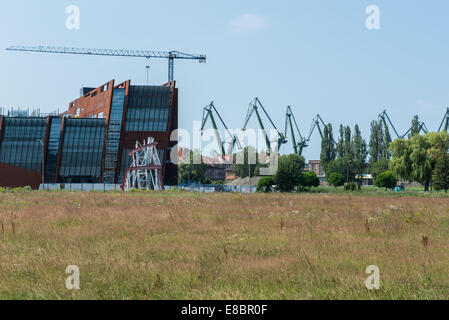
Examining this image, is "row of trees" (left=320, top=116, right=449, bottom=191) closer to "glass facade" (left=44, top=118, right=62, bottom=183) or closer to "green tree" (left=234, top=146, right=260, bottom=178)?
"green tree" (left=234, top=146, right=260, bottom=178)

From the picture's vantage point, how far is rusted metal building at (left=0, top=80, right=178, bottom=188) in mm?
90812

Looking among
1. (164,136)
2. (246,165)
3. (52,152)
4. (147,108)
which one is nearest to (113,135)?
(147,108)

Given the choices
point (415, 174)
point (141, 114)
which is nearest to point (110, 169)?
point (141, 114)

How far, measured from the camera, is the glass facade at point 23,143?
9006 centimetres

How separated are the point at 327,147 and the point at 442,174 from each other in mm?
59491

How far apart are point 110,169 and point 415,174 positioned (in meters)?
57.0

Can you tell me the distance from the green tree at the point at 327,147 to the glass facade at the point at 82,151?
60.7 meters

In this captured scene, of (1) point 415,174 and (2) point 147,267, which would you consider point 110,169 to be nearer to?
(1) point 415,174

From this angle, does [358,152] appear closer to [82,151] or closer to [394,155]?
[394,155]

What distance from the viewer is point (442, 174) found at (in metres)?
67.1

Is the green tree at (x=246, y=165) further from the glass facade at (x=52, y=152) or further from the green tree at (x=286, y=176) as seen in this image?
the glass facade at (x=52, y=152)

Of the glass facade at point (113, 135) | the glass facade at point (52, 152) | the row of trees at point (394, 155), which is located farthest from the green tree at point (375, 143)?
the glass facade at point (52, 152)

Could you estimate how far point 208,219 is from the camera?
635 inches
